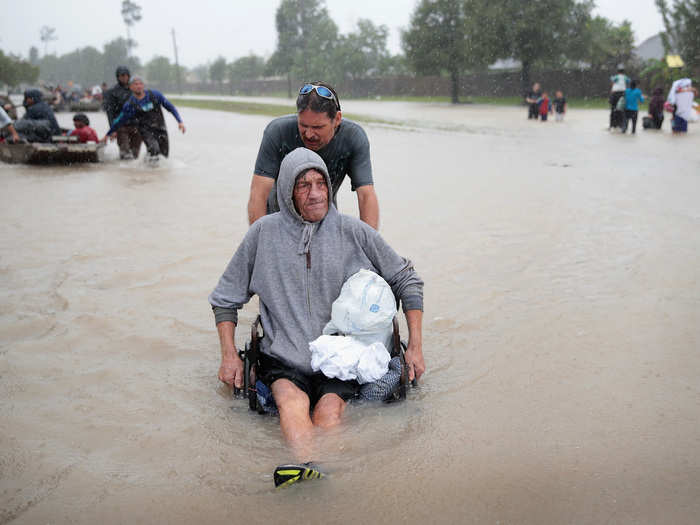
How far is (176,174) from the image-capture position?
13.5 meters

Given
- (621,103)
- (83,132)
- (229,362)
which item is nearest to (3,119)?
(83,132)

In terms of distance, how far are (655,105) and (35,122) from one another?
672 inches

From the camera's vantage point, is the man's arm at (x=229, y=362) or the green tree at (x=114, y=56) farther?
the green tree at (x=114, y=56)

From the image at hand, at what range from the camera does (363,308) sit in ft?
11.2

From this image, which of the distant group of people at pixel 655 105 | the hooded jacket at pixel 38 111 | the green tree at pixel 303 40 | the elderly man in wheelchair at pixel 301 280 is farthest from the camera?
the green tree at pixel 303 40

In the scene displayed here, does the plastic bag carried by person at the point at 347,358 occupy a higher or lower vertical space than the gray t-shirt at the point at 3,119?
lower

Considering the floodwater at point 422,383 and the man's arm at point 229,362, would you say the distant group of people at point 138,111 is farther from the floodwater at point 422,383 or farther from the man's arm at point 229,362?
the man's arm at point 229,362

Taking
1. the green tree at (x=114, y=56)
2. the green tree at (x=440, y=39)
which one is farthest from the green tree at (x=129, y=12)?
the green tree at (x=440, y=39)

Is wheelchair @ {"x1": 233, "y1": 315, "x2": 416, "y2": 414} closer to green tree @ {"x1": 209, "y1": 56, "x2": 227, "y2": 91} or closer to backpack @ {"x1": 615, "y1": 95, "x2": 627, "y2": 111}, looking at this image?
backpack @ {"x1": 615, "y1": 95, "x2": 627, "y2": 111}

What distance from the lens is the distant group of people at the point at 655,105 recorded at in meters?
19.1

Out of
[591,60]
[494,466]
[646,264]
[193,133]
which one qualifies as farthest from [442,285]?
[591,60]

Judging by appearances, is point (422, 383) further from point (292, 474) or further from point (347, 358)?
point (292, 474)

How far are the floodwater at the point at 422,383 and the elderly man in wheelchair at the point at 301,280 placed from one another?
29 cm

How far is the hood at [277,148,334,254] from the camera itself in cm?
343
